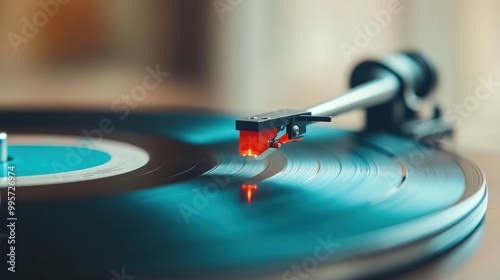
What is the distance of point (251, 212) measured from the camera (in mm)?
793

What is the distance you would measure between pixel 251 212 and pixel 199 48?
4.79ft

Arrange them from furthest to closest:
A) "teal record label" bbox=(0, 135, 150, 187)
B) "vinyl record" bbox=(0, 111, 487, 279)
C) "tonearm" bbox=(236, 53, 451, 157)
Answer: "tonearm" bbox=(236, 53, 451, 157)
"teal record label" bbox=(0, 135, 150, 187)
"vinyl record" bbox=(0, 111, 487, 279)

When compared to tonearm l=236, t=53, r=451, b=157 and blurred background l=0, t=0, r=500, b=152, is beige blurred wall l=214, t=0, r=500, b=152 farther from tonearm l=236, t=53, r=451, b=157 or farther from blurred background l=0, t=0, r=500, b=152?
tonearm l=236, t=53, r=451, b=157

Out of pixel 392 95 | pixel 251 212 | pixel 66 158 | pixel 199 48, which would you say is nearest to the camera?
pixel 251 212

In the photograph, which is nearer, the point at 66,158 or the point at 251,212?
the point at 251,212

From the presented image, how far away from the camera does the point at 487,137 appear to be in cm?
172

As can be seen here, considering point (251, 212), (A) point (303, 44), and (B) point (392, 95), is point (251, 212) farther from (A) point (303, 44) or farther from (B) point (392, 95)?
(A) point (303, 44)

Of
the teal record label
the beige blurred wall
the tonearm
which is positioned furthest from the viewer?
the beige blurred wall

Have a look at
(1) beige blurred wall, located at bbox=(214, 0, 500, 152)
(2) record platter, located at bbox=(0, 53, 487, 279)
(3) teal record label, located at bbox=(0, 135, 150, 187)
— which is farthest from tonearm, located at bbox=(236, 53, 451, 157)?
(1) beige blurred wall, located at bbox=(214, 0, 500, 152)

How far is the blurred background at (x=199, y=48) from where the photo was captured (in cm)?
210

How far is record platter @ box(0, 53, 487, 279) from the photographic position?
0.65 m

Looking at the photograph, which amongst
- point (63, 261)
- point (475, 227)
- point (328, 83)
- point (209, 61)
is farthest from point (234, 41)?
point (63, 261)

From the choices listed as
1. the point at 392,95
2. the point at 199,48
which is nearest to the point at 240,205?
the point at 392,95

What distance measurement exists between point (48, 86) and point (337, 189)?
1.38 meters
